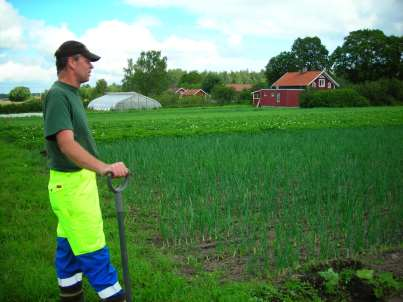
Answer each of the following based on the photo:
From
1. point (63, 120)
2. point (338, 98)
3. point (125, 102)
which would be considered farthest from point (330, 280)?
point (125, 102)

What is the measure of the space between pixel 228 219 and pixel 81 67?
9.59ft

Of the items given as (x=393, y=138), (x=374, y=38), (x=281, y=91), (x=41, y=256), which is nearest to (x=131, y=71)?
(x=281, y=91)

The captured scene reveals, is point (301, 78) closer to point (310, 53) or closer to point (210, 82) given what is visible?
point (310, 53)

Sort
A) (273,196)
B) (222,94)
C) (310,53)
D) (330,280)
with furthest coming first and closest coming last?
(310,53) → (222,94) → (273,196) → (330,280)

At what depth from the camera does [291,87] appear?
6869cm

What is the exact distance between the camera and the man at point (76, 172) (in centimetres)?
302

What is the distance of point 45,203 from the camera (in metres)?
7.40

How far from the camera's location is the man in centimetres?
302

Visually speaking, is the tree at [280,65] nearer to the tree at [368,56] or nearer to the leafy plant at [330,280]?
the tree at [368,56]

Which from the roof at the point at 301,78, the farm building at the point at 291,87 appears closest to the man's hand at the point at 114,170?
the farm building at the point at 291,87

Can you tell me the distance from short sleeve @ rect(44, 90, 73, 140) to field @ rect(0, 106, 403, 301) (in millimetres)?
1737

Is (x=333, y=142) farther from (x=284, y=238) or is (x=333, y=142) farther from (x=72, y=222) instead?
(x=72, y=222)

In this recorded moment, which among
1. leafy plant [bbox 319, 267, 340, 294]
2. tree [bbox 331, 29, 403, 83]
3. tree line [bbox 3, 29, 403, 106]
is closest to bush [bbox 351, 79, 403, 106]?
tree line [bbox 3, 29, 403, 106]

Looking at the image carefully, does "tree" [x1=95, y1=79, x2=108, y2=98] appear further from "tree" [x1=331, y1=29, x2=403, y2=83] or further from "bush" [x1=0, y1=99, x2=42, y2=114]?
"tree" [x1=331, y1=29, x2=403, y2=83]
